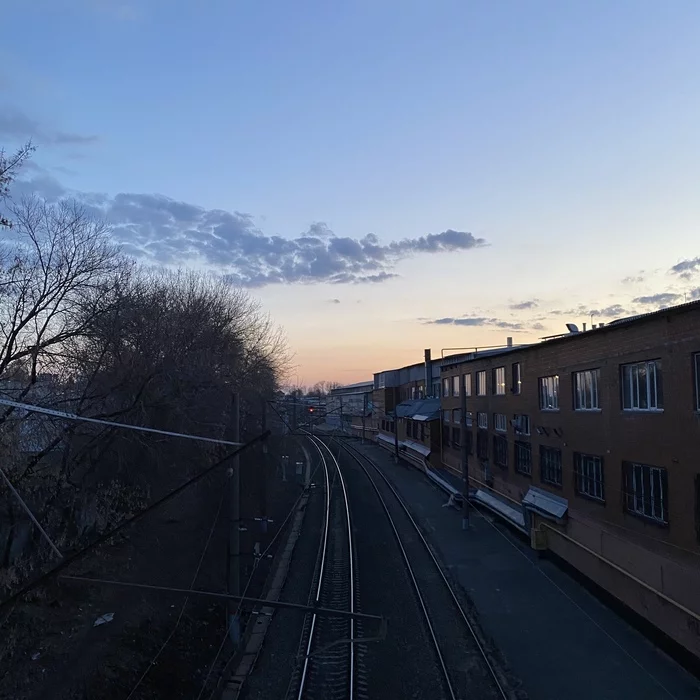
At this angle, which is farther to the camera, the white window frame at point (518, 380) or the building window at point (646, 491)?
the white window frame at point (518, 380)

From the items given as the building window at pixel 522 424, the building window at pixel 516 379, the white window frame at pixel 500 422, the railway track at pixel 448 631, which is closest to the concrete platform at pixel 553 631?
the railway track at pixel 448 631

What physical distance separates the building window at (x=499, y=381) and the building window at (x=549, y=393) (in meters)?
5.04

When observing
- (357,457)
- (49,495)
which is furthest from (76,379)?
(357,457)

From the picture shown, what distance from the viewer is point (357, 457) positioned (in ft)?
181

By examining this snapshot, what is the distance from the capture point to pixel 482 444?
31.8 meters

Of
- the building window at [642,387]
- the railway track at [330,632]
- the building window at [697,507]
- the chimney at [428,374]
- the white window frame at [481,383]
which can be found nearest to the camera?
the railway track at [330,632]

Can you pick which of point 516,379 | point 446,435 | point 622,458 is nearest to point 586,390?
point 622,458

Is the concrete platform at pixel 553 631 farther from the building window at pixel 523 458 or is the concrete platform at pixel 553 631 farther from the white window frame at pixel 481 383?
the white window frame at pixel 481 383

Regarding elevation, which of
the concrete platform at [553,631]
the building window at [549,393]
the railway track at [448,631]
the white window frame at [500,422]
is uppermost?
the building window at [549,393]

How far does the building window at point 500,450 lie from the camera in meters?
27.6

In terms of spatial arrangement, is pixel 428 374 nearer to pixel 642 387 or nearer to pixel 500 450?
pixel 500 450

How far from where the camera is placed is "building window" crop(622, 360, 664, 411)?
1430 cm

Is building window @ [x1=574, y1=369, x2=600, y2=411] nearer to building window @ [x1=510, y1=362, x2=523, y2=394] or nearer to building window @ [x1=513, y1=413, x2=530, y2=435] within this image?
building window @ [x1=513, y1=413, x2=530, y2=435]

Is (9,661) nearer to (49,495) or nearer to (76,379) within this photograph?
(49,495)
